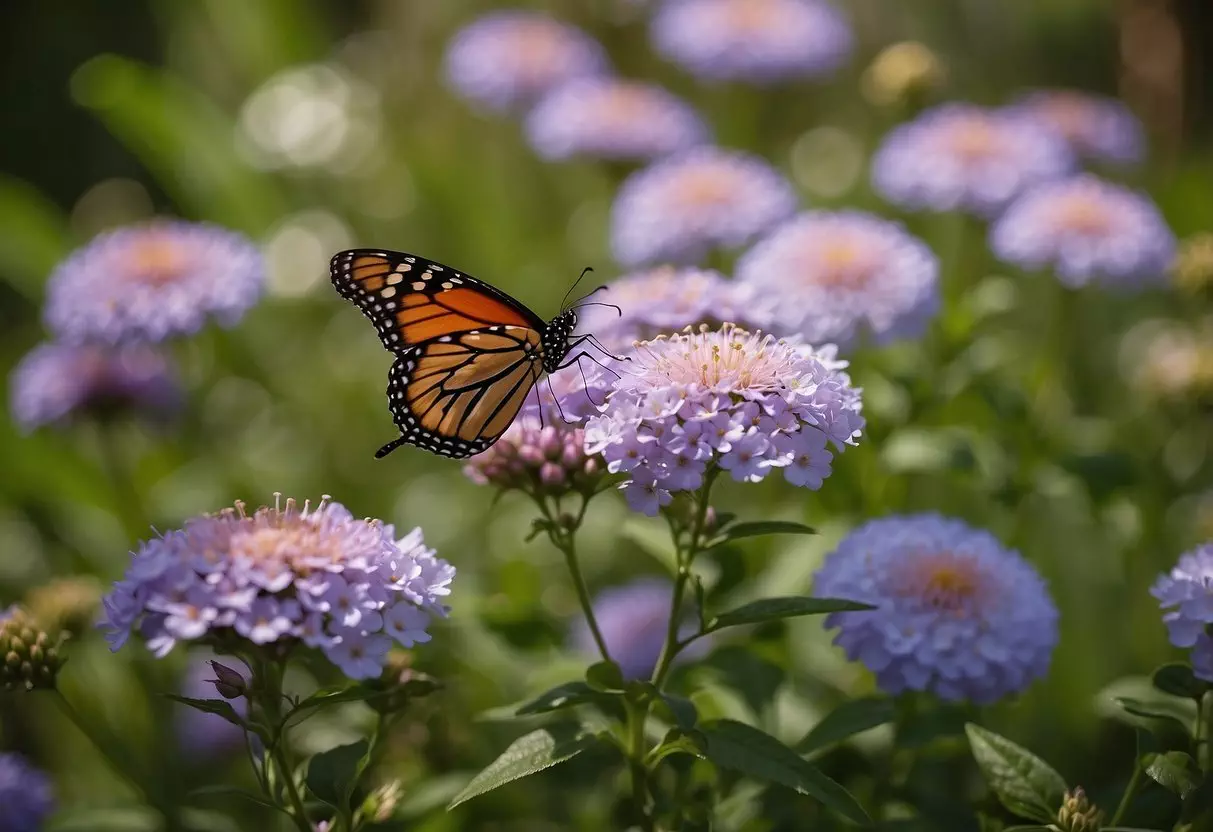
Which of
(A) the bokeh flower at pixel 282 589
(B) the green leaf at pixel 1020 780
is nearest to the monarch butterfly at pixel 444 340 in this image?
(A) the bokeh flower at pixel 282 589

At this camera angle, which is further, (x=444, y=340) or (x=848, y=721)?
(x=444, y=340)

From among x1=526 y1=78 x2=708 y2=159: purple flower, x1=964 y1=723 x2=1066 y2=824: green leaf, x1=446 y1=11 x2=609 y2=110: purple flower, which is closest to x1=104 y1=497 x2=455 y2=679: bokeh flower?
x1=964 y1=723 x2=1066 y2=824: green leaf

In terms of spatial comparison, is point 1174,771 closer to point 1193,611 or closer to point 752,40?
point 1193,611

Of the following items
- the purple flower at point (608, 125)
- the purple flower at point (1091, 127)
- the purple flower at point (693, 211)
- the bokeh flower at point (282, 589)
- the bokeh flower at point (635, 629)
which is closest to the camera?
the bokeh flower at point (282, 589)

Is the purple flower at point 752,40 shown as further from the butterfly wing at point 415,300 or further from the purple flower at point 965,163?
the butterfly wing at point 415,300

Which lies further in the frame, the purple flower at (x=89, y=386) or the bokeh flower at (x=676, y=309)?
the purple flower at (x=89, y=386)

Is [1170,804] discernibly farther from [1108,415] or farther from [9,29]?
[9,29]

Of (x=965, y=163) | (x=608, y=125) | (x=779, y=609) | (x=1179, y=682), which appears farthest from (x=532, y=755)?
(x=608, y=125)
